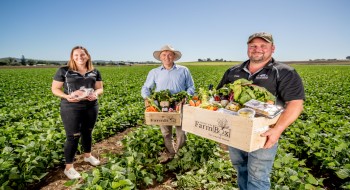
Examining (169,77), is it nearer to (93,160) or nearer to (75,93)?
(75,93)

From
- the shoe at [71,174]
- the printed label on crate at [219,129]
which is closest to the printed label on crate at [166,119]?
the printed label on crate at [219,129]

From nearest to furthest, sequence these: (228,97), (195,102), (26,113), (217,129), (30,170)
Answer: (217,129), (228,97), (195,102), (30,170), (26,113)

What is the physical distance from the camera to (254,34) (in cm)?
255

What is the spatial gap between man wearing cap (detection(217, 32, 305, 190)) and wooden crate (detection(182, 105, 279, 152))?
114mm

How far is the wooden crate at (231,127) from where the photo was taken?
2123 millimetres

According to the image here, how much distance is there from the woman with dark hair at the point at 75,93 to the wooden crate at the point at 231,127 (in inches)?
77.3

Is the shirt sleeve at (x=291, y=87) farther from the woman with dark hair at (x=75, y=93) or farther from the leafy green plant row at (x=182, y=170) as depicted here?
the woman with dark hair at (x=75, y=93)

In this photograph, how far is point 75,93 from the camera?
3613mm

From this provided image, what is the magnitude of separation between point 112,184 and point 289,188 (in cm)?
237

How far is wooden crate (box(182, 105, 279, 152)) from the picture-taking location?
2123 mm

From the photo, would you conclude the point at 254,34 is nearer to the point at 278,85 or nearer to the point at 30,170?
the point at 278,85

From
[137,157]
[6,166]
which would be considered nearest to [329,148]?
[137,157]

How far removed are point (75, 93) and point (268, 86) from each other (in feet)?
8.84

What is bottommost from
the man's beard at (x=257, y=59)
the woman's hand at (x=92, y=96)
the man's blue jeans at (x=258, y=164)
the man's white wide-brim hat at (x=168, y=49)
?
the man's blue jeans at (x=258, y=164)
